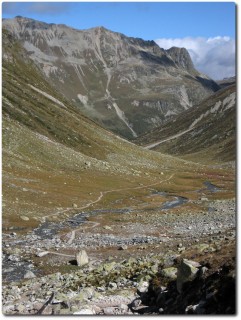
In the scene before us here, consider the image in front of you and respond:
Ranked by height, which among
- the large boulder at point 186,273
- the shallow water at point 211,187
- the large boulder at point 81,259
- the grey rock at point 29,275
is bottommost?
the grey rock at point 29,275

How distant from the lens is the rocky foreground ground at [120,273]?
89.1 feet

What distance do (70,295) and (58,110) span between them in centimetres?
17131

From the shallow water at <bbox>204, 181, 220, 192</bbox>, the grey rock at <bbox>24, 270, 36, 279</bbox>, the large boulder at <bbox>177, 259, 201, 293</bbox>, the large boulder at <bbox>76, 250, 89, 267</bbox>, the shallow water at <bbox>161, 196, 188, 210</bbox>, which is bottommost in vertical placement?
the grey rock at <bbox>24, 270, 36, 279</bbox>

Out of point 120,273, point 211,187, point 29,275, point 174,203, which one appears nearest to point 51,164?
point 174,203

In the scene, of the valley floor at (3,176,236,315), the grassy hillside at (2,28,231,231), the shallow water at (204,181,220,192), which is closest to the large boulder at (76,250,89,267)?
the valley floor at (3,176,236,315)

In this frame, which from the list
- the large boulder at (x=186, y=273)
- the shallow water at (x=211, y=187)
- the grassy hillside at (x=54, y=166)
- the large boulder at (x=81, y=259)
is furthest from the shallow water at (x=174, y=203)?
the large boulder at (x=186, y=273)

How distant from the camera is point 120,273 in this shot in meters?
39.5

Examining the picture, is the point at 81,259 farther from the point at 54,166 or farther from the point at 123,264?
the point at 54,166

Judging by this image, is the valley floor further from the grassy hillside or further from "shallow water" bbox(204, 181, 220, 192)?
"shallow water" bbox(204, 181, 220, 192)

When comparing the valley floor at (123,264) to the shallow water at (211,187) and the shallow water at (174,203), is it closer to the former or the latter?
the shallow water at (174,203)

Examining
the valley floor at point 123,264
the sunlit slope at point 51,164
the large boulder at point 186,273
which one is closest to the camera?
the valley floor at point 123,264

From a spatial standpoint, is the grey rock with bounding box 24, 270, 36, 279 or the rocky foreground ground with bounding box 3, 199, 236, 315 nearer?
the rocky foreground ground with bounding box 3, 199, 236, 315

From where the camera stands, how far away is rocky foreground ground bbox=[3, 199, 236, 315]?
27.2 m

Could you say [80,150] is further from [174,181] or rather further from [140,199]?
[140,199]
